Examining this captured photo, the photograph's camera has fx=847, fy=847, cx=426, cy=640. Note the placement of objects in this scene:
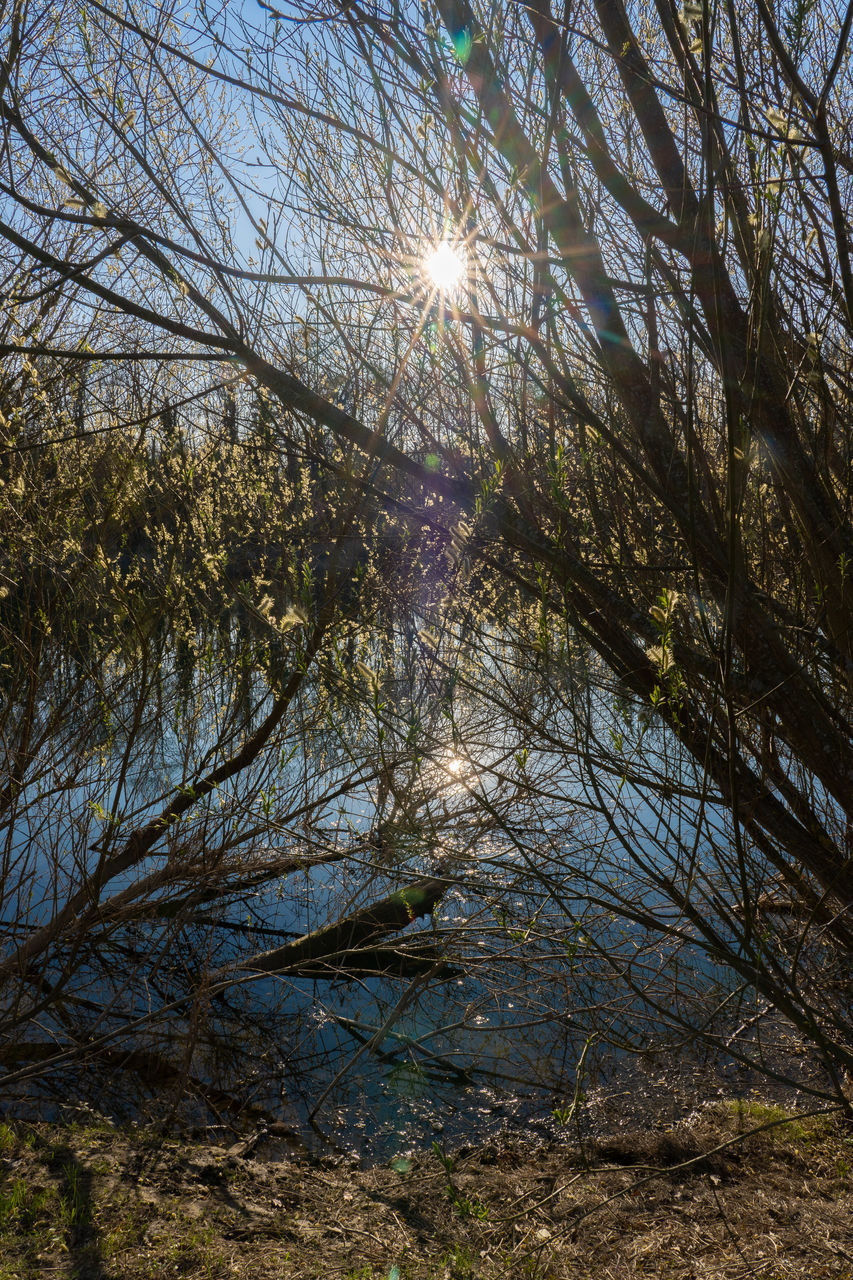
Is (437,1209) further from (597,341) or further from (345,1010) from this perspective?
(597,341)

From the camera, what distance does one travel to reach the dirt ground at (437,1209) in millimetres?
2514

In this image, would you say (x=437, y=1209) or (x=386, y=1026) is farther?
(x=437, y=1209)

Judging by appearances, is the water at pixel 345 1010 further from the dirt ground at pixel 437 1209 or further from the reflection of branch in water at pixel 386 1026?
the dirt ground at pixel 437 1209

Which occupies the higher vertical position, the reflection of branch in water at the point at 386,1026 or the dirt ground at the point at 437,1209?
the reflection of branch in water at the point at 386,1026

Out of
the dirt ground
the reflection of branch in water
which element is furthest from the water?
the dirt ground

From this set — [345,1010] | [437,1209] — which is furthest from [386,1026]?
[345,1010]

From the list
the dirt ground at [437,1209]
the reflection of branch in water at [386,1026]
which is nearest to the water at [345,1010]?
the reflection of branch in water at [386,1026]

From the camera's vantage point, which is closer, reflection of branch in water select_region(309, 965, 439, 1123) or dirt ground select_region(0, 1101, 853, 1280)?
dirt ground select_region(0, 1101, 853, 1280)

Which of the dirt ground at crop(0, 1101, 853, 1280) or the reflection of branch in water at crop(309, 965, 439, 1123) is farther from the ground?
the reflection of branch in water at crop(309, 965, 439, 1123)

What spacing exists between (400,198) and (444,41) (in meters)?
0.68

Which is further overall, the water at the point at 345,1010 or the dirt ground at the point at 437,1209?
the water at the point at 345,1010

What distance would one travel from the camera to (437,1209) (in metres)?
2.99

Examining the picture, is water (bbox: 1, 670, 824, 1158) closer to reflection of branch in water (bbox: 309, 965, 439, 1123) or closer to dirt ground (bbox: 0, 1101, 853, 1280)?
reflection of branch in water (bbox: 309, 965, 439, 1123)

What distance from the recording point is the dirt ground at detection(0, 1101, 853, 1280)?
8.25 ft
